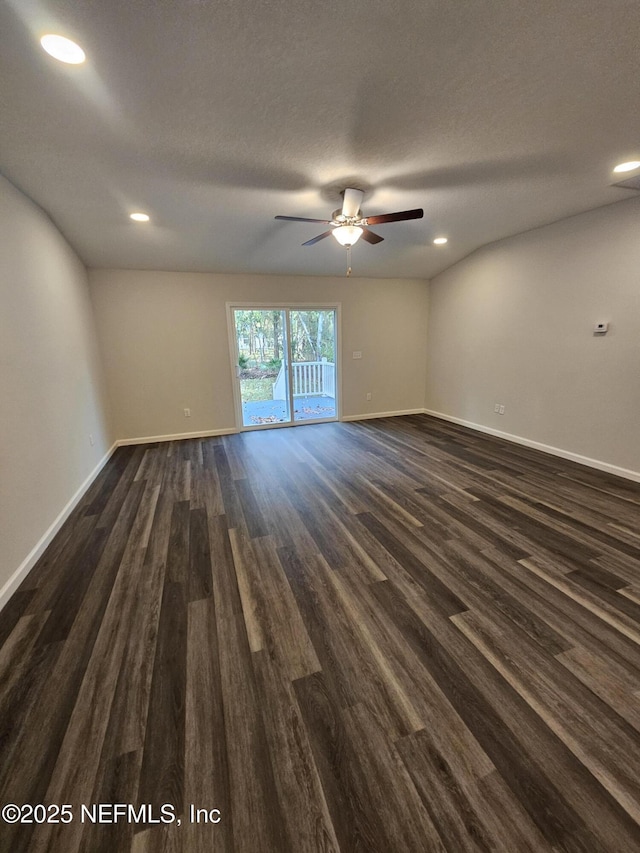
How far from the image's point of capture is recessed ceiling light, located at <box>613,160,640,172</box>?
2.58m

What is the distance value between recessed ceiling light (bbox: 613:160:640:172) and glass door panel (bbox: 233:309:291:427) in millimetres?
4009

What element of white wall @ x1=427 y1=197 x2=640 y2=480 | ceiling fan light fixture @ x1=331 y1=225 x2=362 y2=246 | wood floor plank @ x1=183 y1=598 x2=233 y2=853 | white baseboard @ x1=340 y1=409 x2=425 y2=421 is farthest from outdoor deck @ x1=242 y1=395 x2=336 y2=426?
wood floor plank @ x1=183 y1=598 x2=233 y2=853

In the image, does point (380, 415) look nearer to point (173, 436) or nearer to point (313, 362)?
point (313, 362)

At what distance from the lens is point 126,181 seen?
103 inches

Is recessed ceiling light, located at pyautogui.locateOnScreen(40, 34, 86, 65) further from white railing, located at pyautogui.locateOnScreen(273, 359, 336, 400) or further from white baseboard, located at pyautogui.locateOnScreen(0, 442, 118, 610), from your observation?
white railing, located at pyautogui.locateOnScreen(273, 359, 336, 400)

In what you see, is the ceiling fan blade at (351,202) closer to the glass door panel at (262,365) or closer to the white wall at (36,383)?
the white wall at (36,383)

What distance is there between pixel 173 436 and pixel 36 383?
2574 mm

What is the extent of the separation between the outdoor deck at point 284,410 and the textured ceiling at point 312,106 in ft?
9.68

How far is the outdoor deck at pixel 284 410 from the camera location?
223 inches

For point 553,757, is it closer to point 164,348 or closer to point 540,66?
point 540,66

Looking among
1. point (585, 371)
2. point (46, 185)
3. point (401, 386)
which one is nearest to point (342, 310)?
point (401, 386)

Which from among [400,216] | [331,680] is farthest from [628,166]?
[331,680]

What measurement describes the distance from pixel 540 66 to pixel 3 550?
3921 millimetres

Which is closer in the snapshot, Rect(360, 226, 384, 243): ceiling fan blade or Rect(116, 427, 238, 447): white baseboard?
Answer: Rect(360, 226, 384, 243): ceiling fan blade
